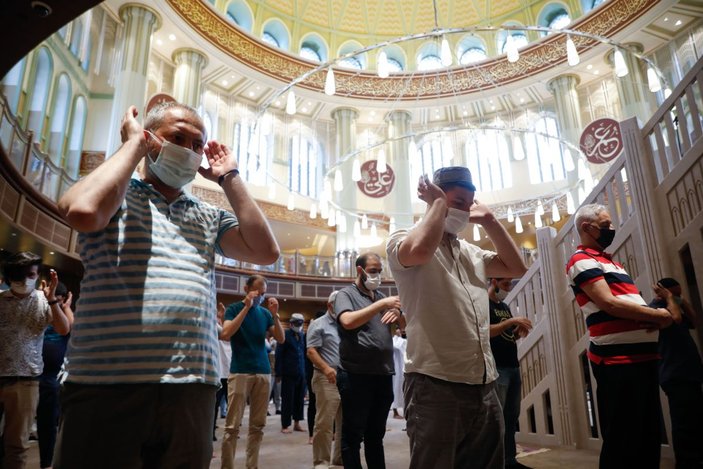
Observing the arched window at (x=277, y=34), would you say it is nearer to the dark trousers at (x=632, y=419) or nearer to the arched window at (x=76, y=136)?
the arched window at (x=76, y=136)

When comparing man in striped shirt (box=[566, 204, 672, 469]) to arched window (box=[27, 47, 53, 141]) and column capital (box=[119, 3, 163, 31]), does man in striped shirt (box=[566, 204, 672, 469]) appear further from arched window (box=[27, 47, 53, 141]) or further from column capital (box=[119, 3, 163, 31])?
column capital (box=[119, 3, 163, 31])

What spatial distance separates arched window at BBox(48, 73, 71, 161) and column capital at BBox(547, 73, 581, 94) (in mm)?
15062

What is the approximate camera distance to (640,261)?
4.14 m

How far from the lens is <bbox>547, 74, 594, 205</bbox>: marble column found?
15859 millimetres

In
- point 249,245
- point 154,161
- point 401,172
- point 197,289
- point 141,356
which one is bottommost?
point 141,356

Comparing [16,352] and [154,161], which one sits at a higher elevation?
[154,161]

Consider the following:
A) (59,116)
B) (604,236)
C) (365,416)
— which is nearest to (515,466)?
(365,416)

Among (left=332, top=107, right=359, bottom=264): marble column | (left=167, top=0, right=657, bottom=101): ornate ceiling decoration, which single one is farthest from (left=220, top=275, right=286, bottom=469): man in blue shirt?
(left=332, top=107, right=359, bottom=264): marble column

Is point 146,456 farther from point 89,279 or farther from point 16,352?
point 16,352

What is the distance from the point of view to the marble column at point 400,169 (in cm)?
1757

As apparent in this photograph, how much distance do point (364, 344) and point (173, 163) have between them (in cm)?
207

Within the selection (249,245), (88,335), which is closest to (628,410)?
(249,245)

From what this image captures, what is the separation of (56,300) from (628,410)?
362cm

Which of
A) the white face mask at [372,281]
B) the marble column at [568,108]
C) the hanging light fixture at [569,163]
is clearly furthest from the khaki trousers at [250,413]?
the marble column at [568,108]
